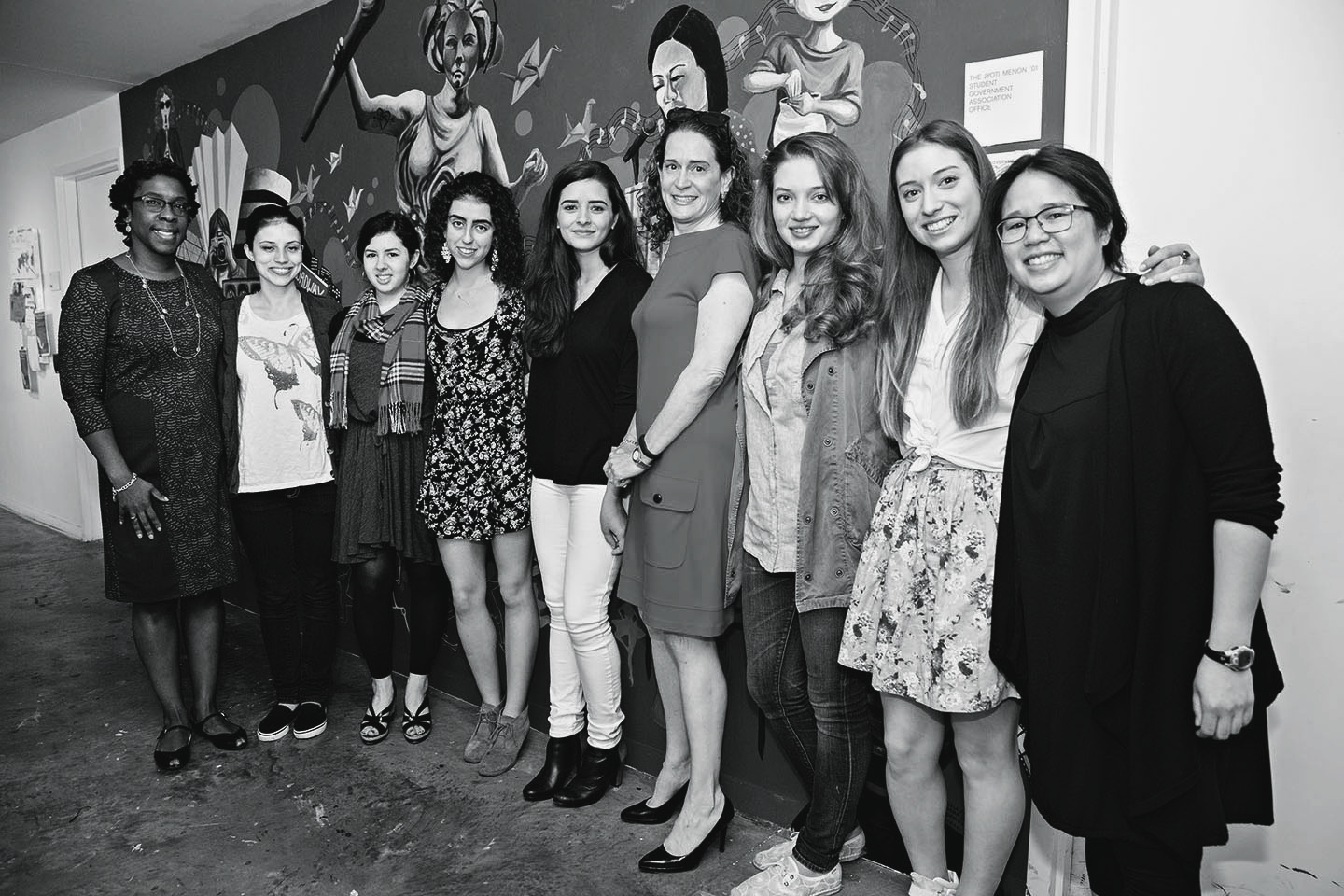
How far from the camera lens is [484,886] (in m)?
2.12

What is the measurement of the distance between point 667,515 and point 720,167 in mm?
817

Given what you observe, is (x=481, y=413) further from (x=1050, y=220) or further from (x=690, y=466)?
(x=1050, y=220)

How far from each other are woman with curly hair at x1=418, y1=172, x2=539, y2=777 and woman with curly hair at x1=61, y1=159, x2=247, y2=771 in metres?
0.75

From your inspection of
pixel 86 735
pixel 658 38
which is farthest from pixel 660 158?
pixel 86 735

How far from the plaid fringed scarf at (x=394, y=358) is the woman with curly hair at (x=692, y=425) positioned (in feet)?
2.74

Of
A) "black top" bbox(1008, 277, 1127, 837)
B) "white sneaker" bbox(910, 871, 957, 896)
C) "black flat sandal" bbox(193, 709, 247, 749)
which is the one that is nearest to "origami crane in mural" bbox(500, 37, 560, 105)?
"black top" bbox(1008, 277, 1127, 837)

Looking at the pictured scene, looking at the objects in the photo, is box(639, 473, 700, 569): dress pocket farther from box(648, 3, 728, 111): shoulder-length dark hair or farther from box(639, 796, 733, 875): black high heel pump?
box(648, 3, 728, 111): shoulder-length dark hair

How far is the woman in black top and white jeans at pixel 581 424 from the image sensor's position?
2.28 m

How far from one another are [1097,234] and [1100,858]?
1.06 metres

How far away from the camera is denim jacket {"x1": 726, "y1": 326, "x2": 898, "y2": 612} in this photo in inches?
69.9

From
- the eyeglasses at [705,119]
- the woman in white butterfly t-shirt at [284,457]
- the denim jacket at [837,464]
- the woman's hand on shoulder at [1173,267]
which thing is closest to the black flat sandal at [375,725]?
the woman in white butterfly t-shirt at [284,457]

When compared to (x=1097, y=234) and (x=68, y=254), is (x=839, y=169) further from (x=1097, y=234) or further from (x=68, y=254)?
(x=68, y=254)

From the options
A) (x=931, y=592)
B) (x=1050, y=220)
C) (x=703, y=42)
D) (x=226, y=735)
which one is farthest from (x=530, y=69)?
(x=226, y=735)

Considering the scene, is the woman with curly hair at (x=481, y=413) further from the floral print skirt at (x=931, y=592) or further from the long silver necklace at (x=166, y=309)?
the floral print skirt at (x=931, y=592)
